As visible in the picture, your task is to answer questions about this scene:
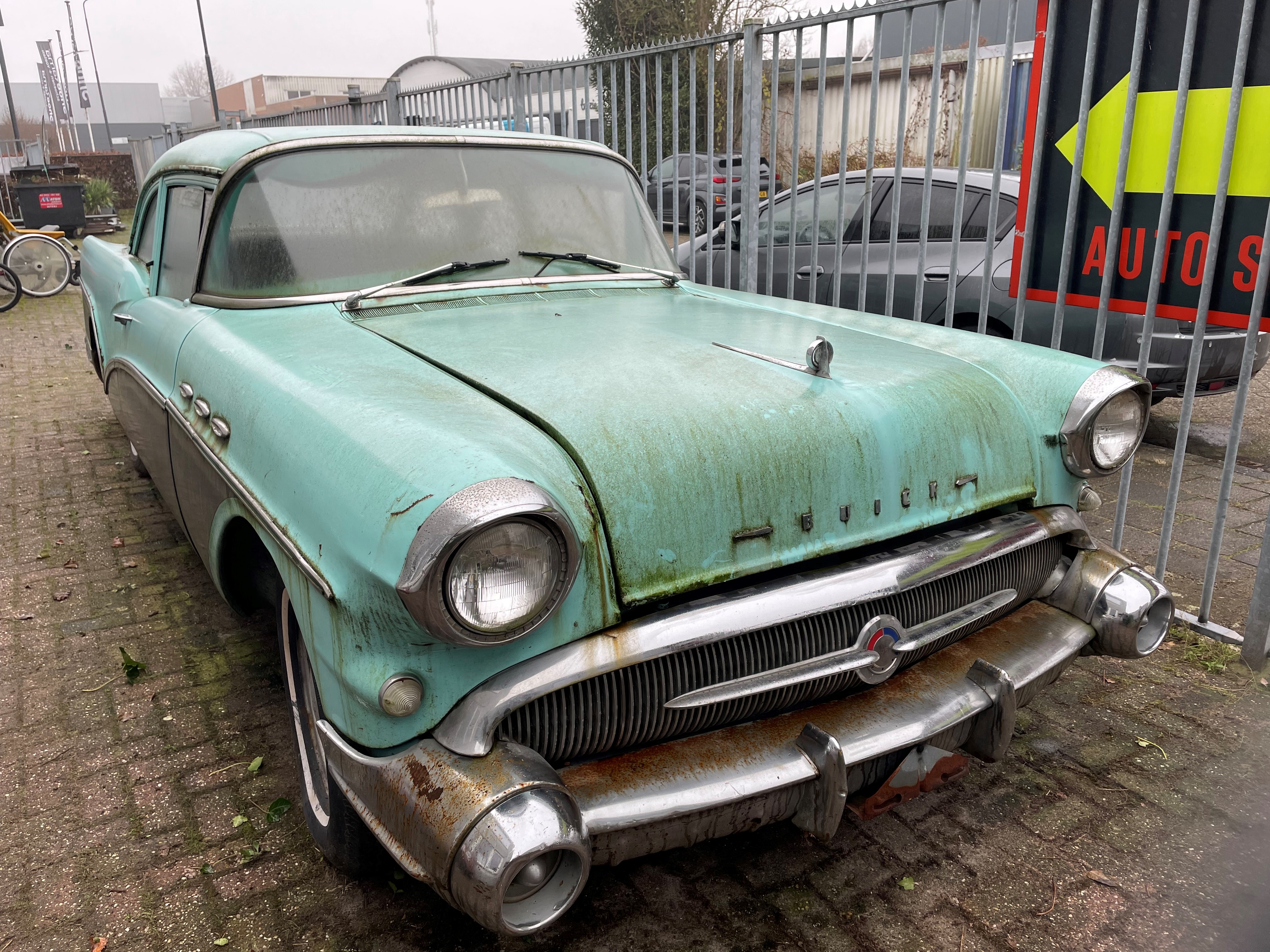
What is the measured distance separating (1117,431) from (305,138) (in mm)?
2480

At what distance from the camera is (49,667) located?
307 cm

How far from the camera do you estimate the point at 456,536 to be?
4.90 feet

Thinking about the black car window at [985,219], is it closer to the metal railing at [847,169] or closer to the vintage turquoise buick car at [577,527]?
the metal railing at [847,169]

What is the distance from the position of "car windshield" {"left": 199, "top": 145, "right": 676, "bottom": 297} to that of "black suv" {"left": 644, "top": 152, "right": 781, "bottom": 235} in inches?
49.7

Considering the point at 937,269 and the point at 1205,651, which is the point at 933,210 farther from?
the point at 1205,651

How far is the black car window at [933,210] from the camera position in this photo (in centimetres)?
515

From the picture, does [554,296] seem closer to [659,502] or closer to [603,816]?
[659,502]

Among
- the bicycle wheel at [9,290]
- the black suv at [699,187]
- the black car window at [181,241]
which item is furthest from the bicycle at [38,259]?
the black car window at [181,241]

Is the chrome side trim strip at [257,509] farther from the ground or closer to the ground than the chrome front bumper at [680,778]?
farther from the ground

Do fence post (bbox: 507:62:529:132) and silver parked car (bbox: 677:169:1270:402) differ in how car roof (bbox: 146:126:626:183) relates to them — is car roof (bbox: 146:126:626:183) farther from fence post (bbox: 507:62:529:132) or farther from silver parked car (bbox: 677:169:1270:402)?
fence post (bbox: 507:62:529:132)

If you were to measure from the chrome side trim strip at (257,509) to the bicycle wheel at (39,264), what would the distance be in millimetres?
8911

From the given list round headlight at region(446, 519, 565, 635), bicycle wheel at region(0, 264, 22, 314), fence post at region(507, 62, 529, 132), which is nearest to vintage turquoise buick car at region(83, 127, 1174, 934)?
round headlight at region(446, 519, 565, 635)

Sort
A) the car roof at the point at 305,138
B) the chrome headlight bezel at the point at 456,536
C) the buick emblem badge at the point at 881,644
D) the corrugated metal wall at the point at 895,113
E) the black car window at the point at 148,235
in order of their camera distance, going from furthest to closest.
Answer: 1. the corrugated metal wall at the point at 895,113
2. the black car window at the point at 148,235
3. the car roof at the point at 305,138
4. the buick emblem badge at the point at 881,644
5. the chrome headlight bezel at the point at 456,536

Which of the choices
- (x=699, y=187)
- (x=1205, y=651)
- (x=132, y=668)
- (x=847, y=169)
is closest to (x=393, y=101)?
(x=699, y=187)
